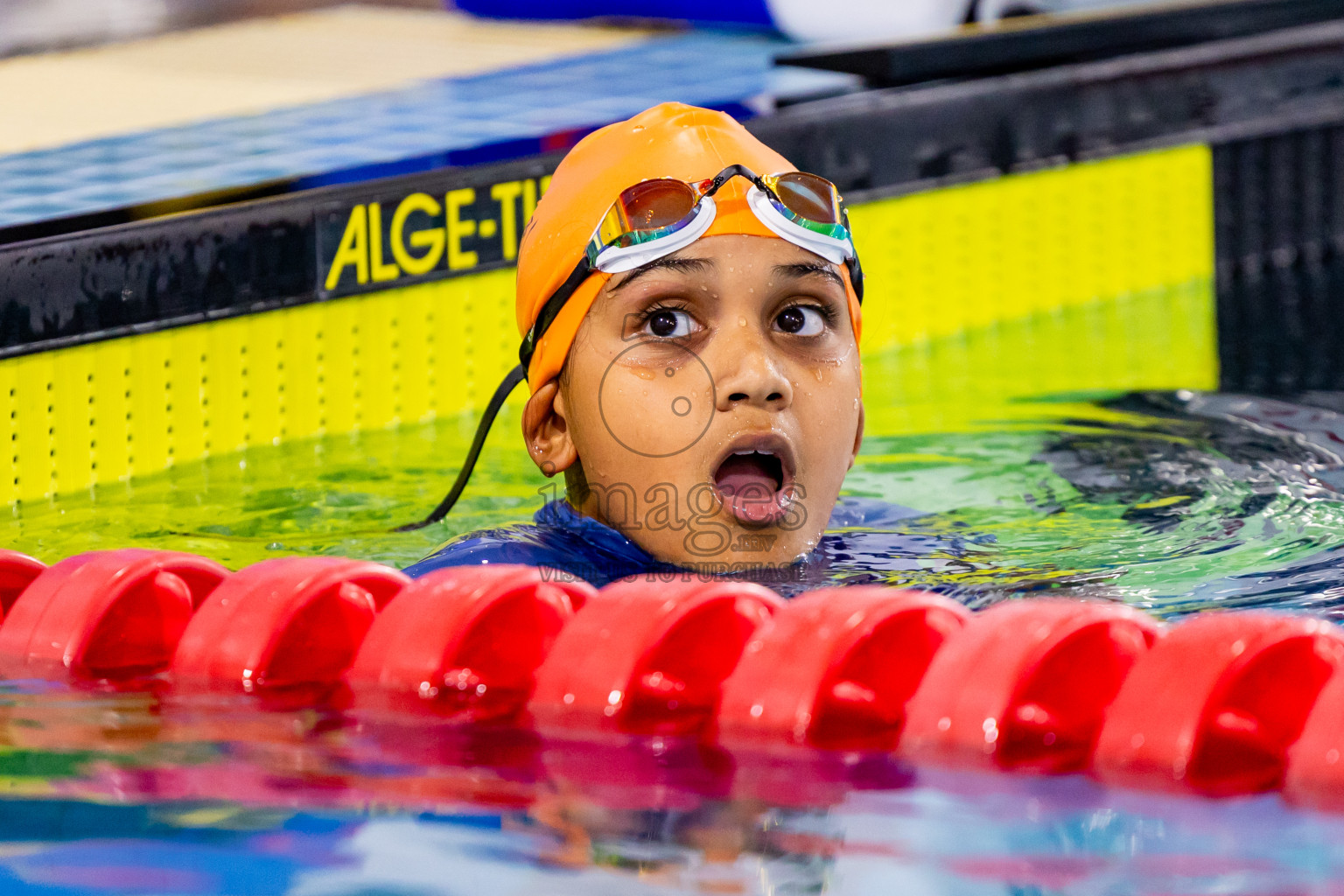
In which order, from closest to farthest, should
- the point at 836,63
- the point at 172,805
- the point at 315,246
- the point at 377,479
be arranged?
the point at 172,805, the point at 377,479, the point at 315,246, the point at 836,63

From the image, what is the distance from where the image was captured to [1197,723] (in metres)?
1.90

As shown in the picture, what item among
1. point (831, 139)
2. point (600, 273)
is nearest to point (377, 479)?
point (600, 273)

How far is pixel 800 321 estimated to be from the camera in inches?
105

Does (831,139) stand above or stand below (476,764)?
above

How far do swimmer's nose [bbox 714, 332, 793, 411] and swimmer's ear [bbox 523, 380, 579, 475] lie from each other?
0.33 meters

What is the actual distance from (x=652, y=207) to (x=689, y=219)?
0.06m

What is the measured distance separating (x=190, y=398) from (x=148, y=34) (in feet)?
11.5

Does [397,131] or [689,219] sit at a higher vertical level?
[689,219]

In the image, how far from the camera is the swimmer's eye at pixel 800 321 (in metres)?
2.65

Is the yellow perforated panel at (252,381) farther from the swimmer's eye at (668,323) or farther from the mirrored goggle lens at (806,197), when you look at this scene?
the mirrored goggle lens at (806,197)

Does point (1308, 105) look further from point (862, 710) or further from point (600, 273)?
point (862, 710)

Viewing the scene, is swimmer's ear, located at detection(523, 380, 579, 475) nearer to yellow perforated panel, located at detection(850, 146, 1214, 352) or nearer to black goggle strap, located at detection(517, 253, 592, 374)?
black goggle strap, located at detection(517, 253, 592, 374)

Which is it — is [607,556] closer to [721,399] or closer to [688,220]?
[721,399]

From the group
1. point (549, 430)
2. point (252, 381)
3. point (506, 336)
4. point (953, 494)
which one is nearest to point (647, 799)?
point (549, 430)
